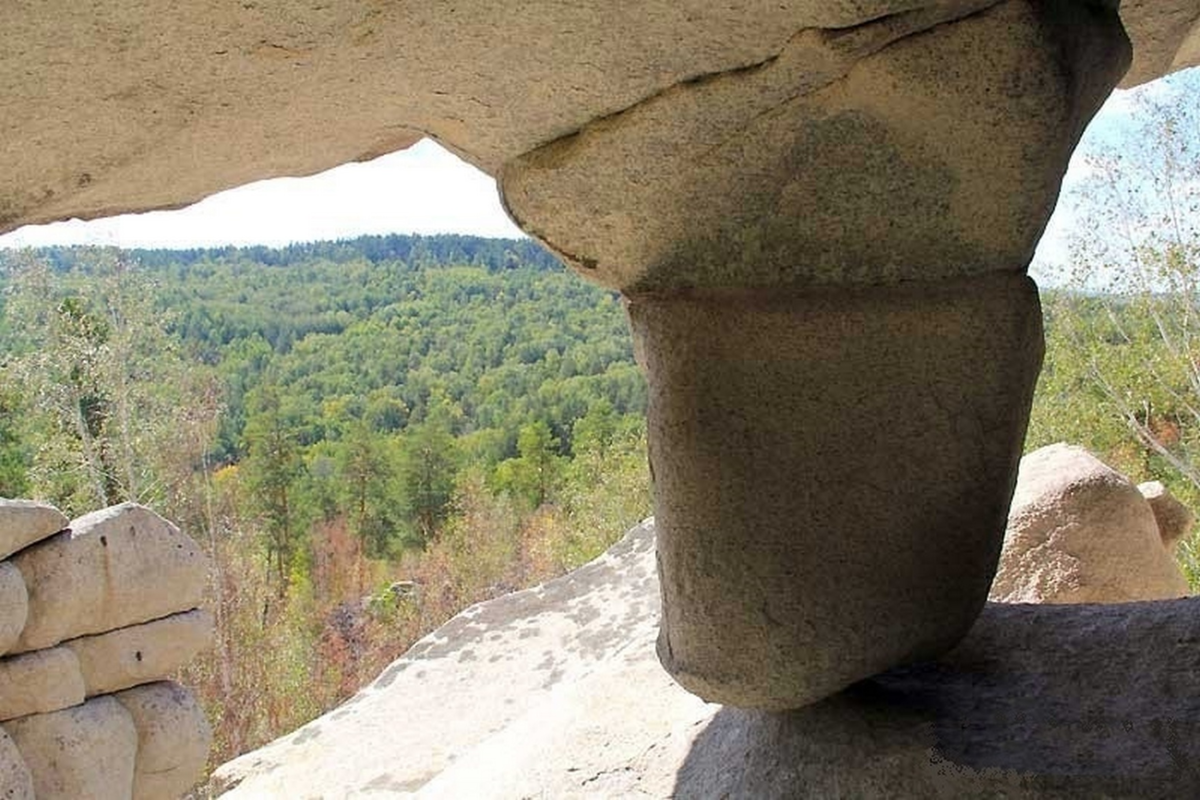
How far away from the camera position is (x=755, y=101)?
3.97 ft

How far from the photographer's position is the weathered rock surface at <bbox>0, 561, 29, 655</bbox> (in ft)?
11.9

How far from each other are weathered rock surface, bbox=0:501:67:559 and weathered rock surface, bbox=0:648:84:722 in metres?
0.36

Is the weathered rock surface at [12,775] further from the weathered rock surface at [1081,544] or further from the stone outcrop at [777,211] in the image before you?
the weathered rock surface at [1081,544]

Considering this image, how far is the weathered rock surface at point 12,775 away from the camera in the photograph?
3.31 metres

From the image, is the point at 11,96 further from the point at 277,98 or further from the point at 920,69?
the point at 920,69

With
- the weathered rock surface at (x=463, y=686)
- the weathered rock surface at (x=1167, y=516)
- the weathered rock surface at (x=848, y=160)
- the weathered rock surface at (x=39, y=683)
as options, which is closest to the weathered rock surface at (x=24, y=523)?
the weathered rock surface at (x=39, y=683)

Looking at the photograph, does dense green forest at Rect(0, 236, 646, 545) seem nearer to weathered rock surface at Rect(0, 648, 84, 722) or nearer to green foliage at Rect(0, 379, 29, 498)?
green foliage at Rect(0, 379, 29, 498)

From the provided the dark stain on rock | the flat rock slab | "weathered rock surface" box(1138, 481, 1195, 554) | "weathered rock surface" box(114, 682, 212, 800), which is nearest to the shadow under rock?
the flat rock slab

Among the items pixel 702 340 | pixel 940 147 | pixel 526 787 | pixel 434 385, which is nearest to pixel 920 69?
pixel 940 147

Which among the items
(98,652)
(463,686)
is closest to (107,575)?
(98,652)

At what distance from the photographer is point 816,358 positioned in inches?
52.7

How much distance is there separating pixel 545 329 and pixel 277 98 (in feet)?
80.6

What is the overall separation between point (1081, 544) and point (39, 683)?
10.6 ft

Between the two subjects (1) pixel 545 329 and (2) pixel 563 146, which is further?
(1) pixel 545 329
